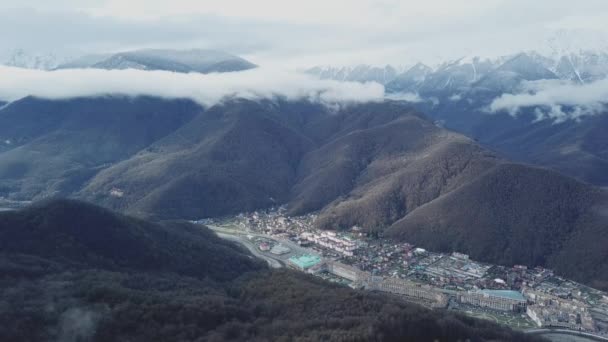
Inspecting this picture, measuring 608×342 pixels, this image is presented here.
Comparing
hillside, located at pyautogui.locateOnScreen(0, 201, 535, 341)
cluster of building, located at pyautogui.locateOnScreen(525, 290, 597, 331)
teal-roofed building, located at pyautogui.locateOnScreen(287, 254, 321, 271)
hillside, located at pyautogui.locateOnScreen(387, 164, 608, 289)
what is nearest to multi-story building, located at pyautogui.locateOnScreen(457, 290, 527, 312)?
cluster of building, located at pyautogui.locateOnScreen(525, 290, 597, 331)

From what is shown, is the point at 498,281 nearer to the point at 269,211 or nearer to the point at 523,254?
the point at 523,254

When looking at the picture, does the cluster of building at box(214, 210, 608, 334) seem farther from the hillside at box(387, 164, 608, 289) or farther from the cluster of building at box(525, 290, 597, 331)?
the hillside at box(387, 164, 608, 289)

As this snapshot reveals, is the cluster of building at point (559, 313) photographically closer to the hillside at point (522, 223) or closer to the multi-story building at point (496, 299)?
the multi-story building at point (496, 299)

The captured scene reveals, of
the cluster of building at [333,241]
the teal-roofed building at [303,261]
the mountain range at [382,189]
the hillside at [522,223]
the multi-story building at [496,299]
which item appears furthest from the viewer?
the cluster of building at [333,241]

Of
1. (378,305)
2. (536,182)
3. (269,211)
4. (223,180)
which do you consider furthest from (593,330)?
(223,180)

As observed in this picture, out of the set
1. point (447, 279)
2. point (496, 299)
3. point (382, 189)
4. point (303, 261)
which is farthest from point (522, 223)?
point (303, 261)

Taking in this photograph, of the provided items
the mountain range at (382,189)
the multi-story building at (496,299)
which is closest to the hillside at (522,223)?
the mountain range at (382,189)
